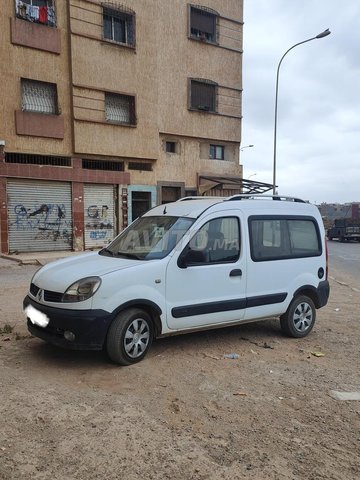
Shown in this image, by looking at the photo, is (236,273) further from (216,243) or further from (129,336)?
(129,336)

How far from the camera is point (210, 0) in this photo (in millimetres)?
22141

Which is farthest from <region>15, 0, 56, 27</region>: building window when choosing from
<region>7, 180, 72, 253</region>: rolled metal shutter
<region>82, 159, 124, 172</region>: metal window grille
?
<region>7, 180, 72, 253</region>: rolled metal shutter

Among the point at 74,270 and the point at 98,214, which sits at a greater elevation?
the point at 98,214

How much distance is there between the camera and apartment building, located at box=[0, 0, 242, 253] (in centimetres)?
1708

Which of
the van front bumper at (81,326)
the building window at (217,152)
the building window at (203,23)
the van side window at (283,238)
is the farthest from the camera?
the building window at (217,152)

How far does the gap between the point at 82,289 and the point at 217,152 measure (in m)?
19.9

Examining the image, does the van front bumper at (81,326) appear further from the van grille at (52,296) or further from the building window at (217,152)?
the building window at (217,152)

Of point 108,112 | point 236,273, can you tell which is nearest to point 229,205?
point 236,273

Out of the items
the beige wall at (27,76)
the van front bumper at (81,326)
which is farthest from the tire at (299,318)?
the beige wall at (27,76)

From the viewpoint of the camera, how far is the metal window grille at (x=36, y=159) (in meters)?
17.1

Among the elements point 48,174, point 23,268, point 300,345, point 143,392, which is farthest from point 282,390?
point 48,174

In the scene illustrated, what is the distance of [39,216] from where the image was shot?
17.9m

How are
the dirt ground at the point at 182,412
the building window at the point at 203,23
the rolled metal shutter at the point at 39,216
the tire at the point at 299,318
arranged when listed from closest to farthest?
1. the dirt ground at the point at 182,412
2. the tire at the point at 299,318
3. the rolled metal shutter at the point at 39,216
4. the building window at the point at 203,23

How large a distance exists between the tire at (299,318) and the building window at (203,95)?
56.1ft
